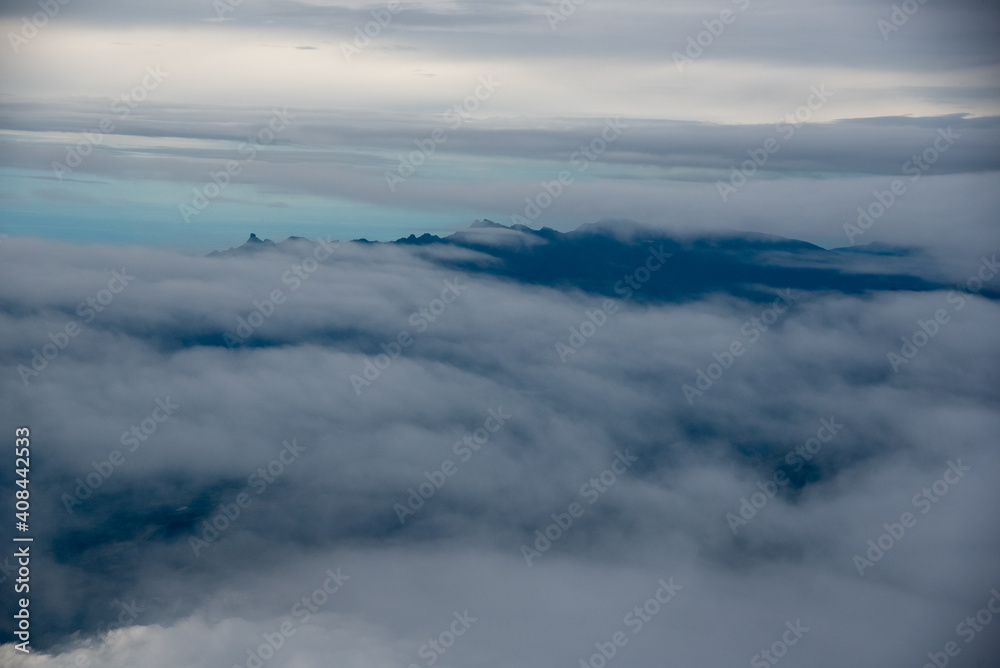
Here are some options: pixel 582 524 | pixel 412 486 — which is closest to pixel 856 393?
pixel 582 524

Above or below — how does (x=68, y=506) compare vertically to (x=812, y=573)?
below

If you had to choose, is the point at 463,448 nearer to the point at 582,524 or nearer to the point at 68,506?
the point at 582,524

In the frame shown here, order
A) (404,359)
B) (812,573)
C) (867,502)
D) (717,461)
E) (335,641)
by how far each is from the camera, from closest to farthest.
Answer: (335,641)
(812,573)
(867,502)
(717,461)
(404,359)

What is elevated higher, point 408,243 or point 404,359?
point 408,243

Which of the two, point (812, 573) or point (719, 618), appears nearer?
point (719, 618)

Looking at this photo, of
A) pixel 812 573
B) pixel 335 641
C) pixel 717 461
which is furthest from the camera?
pixel 717 461

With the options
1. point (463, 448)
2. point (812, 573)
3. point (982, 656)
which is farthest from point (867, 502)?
point (463, 448)

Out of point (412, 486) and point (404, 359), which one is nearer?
point (412, 486)

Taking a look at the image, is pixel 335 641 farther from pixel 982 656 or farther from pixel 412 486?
pixel 982 656

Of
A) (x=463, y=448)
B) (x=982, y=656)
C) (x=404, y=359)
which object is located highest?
(x=404, y=359)
